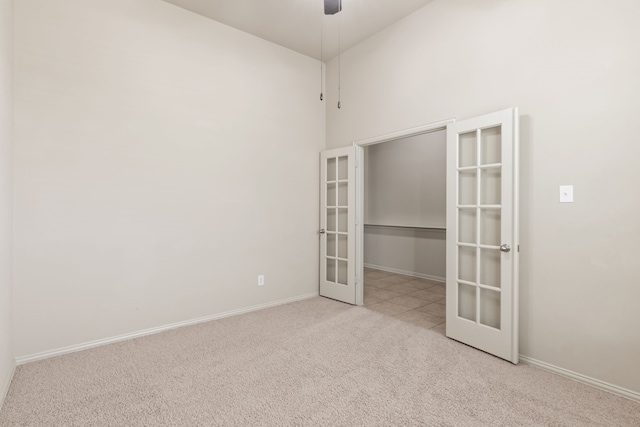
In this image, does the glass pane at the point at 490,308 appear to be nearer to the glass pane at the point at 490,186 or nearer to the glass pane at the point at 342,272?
the glass pane at the point at 490,186

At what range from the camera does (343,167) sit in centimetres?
404

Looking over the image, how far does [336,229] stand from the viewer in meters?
4.12

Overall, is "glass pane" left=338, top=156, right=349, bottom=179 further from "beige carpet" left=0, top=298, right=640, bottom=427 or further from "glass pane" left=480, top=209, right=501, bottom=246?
"beige carpet" left=0, top=298, right=640, bottom=427

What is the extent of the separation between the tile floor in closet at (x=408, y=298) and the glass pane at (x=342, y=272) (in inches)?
15.9

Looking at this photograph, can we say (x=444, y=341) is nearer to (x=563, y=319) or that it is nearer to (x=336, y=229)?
(x=563, y=319)

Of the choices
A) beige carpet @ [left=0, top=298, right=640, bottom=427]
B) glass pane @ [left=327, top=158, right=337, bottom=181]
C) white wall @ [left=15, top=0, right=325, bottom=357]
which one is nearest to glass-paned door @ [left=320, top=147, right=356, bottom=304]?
glass pane @ [left=327, top=158, right=337, bottom=181]

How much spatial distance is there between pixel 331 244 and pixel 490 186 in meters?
2.18

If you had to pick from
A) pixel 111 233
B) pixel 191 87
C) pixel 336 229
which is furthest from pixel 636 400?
pixel 191 87

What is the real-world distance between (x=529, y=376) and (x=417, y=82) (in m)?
2.80

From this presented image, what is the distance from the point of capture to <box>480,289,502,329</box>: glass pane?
2566mm

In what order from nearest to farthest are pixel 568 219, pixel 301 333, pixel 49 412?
pixel 49 412, pixel 568 219, pixel 301 333

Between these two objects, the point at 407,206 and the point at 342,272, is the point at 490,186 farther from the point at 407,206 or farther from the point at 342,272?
the point at 407,206

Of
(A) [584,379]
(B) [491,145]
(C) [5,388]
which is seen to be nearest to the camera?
(C) [5,388]

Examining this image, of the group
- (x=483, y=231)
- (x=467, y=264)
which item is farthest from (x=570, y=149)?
(x=467, y=264)
